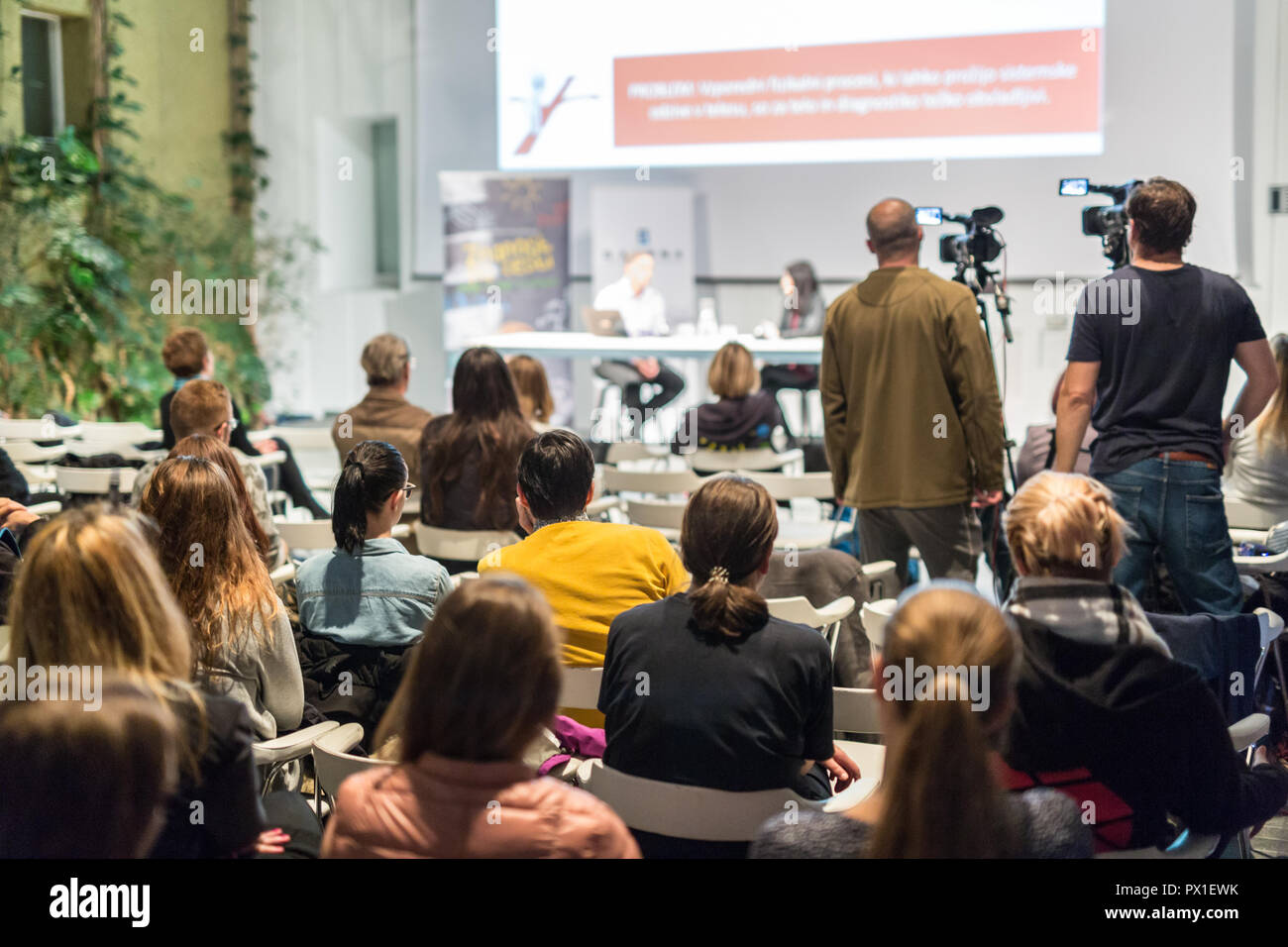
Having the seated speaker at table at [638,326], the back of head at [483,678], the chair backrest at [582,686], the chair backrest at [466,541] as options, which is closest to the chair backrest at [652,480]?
the chair backrest at [466,541]

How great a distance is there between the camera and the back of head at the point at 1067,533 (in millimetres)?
1952

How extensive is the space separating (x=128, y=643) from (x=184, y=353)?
321cm

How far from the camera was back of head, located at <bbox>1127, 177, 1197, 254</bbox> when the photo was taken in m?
3.04

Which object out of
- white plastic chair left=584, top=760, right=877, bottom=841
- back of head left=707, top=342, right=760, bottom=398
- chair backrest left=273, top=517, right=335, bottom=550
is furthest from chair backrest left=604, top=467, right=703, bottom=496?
white plastic chair left=584, top=760, right=877, bottom=841

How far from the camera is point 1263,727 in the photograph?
7.07ft

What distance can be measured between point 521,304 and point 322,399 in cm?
188

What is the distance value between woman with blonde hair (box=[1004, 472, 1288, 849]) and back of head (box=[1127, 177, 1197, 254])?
1518mm

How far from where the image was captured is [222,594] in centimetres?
221

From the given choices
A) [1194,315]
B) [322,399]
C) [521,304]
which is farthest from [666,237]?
[1194,315]

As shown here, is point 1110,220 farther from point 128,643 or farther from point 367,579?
point 128,643

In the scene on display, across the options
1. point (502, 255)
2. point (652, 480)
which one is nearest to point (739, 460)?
point (652, 480)

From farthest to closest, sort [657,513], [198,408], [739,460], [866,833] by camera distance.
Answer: [739,460] < [657,513] < [198,408] < [866,833]

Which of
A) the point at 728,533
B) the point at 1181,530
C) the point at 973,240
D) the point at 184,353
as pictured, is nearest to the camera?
the point at 728,533

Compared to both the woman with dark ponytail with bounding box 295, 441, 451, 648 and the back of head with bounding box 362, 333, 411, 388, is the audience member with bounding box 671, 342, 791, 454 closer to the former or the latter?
the back of head with bounding box 362, 333, 411, 388
